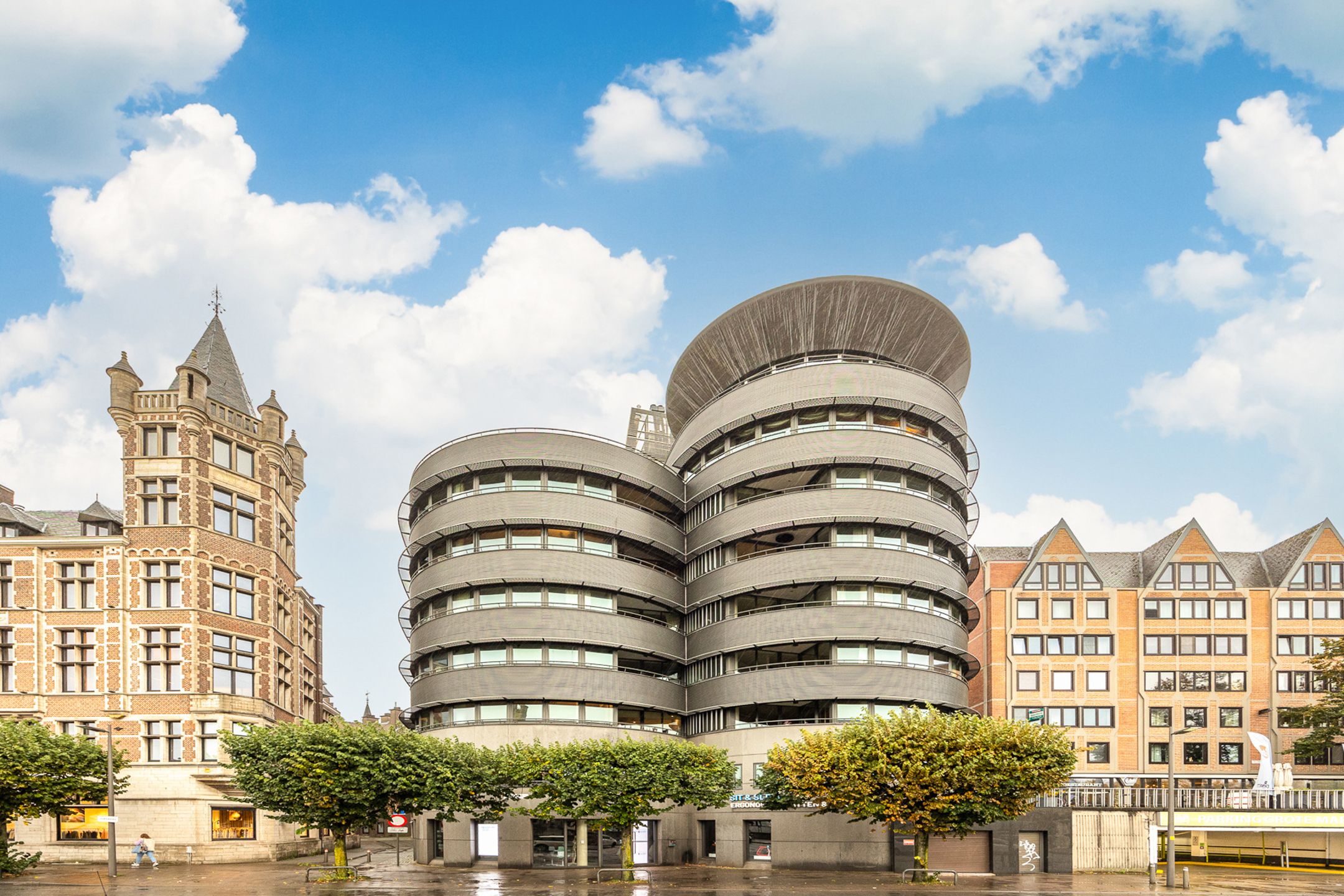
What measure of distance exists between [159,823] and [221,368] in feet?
92.1

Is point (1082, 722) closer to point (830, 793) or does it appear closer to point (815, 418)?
point (815, 418)

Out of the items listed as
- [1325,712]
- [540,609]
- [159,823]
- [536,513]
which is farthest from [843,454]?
[159,823]

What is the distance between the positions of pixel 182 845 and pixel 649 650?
2881 cm

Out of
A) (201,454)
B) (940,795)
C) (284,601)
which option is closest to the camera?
(940,795)

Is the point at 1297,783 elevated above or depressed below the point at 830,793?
below

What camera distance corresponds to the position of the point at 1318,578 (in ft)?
262

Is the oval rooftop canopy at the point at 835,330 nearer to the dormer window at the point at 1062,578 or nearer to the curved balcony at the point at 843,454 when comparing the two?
the curved balcony at the point at 843,454

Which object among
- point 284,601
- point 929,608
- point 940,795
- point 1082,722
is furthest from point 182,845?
point 1082,722

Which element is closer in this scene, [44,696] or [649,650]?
[44,696]

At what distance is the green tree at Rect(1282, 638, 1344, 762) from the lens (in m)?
69.8

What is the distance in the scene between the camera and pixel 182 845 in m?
57.7

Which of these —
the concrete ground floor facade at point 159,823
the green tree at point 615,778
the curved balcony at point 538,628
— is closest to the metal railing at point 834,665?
the curved balcony at point 538,628

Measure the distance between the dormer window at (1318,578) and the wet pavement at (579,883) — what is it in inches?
1140

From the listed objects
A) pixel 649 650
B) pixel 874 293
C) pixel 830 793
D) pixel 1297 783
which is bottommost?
pixel 1297 783
